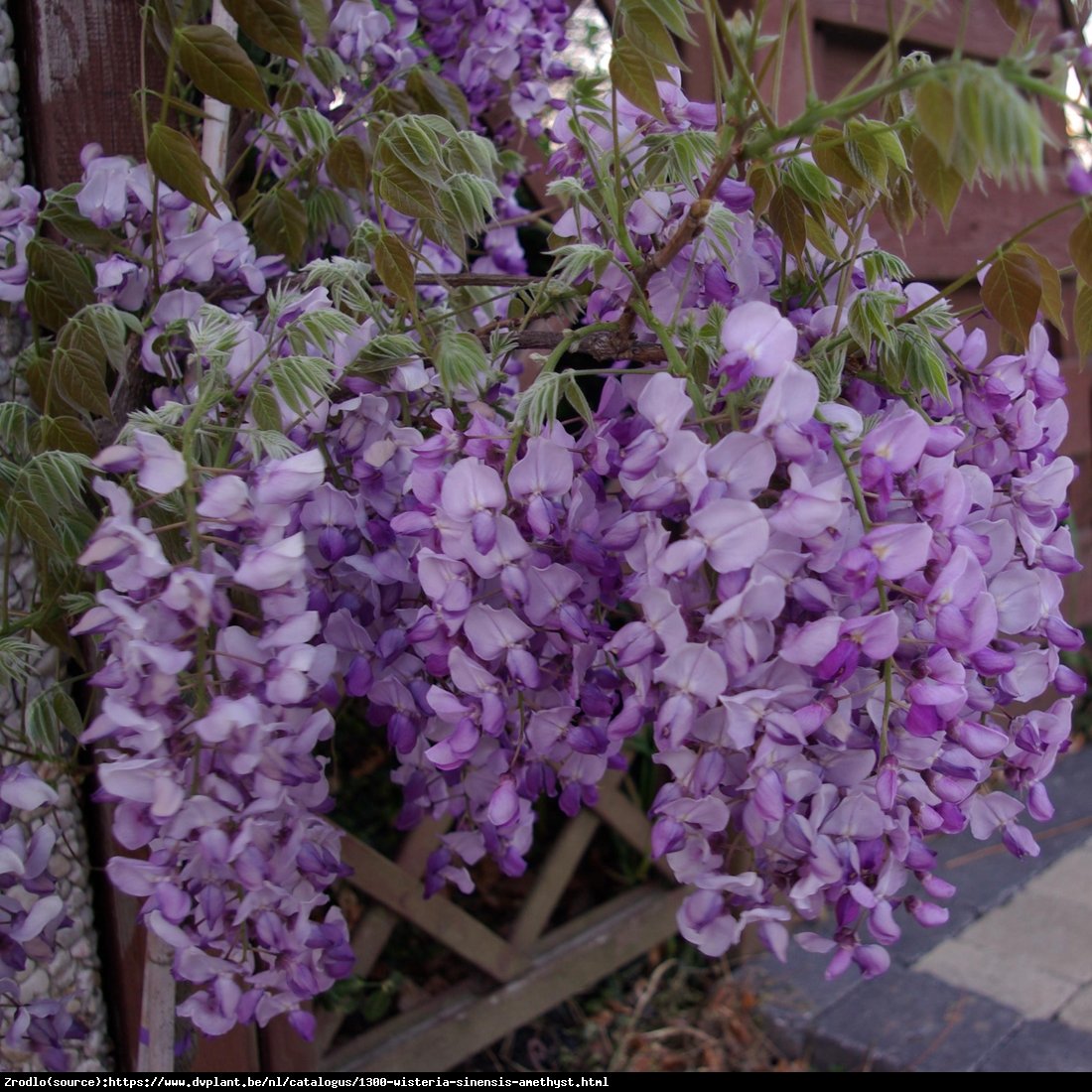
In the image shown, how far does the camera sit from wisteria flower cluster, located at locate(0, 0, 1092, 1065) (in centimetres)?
55

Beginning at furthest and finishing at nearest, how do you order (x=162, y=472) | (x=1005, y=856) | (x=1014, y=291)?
(x=1005, y=856) → (x=1014, y=291) → (x=162, y=472)

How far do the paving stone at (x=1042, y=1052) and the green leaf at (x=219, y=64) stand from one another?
181cm

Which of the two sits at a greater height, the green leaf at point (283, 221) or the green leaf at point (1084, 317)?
the green leaf at point (1084, 317)

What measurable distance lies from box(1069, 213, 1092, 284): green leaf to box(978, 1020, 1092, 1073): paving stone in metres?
1.62

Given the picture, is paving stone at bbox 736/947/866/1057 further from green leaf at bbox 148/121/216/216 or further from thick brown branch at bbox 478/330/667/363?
green leaf at bbox 148/121/216/216

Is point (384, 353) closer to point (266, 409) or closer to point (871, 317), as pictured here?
point (266, 409)

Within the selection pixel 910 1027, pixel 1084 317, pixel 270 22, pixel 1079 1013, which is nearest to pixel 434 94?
pixel 270 22

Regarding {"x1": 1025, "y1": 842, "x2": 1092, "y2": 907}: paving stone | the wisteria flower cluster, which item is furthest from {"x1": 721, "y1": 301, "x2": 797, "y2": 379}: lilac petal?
{"x1": 1025, "y1": 842, "x2": 1092, "y2": 907}: paving stone

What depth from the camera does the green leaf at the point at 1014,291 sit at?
677mm

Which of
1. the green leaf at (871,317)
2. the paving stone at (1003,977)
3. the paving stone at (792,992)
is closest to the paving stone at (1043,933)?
the paving stone at (1003,977)

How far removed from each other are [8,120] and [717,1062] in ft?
5.81

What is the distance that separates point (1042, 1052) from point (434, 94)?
177cm

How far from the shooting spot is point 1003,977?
6.77 ft

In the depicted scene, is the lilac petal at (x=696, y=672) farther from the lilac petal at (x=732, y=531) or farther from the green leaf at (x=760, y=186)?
the green leaf at (x=760, y=186)
